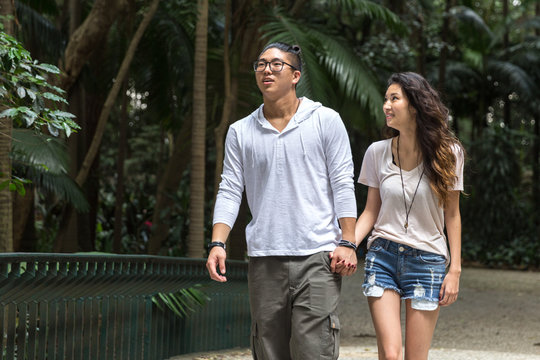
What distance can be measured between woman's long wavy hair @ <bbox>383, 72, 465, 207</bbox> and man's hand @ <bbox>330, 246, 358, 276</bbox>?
0.59 m

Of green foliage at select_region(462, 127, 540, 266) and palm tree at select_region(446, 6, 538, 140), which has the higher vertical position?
palm tree at select_region(446, 6, 538, 140)

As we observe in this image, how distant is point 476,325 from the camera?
12.9m

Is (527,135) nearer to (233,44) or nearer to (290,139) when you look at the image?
(233,44)

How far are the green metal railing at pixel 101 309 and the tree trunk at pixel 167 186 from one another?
661cm

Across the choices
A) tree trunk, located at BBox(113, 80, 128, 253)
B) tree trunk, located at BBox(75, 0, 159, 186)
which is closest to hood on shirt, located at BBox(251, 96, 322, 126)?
tree trunk, located at BBox(75, 0, 159, 186)

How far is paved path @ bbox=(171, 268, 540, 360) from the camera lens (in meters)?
8.19

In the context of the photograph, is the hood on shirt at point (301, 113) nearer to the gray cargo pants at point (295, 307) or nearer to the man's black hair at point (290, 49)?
the man's black hair at point (290, 49)

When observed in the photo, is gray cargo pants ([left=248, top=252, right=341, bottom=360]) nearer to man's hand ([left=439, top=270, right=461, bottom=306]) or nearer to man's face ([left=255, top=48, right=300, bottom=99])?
man's hand ([left=439, top=270, right=461, bottom=306])

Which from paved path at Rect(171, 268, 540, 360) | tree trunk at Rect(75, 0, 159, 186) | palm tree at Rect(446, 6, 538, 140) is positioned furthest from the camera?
palm tree at Rect(446, 6, 538, 140)

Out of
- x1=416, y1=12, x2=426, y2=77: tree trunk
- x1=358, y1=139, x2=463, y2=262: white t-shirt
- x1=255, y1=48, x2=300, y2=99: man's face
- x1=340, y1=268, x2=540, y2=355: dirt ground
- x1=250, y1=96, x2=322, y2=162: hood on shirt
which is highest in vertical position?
x1=416, y1=12, x2=426, y2=77: tree trunk

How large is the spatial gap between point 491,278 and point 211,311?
13715 mm

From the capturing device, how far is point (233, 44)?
1123 cm

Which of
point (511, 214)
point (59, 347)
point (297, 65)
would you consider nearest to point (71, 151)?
point (59, 347)

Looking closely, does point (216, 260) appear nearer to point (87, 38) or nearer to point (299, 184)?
point (299, 184)
